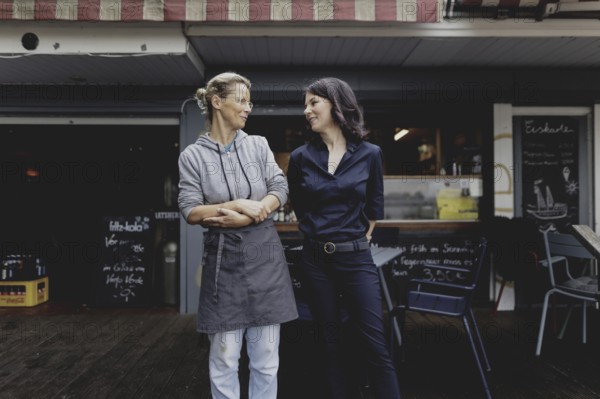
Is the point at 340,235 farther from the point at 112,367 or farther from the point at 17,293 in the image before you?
the point at 17,293

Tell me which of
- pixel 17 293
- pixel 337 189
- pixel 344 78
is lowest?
pixel 17 293

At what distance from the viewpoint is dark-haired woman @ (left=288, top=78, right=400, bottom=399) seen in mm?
2170

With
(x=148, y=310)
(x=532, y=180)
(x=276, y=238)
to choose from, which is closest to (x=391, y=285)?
(x=532, y=180)

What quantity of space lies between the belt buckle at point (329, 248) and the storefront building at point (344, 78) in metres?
2.22

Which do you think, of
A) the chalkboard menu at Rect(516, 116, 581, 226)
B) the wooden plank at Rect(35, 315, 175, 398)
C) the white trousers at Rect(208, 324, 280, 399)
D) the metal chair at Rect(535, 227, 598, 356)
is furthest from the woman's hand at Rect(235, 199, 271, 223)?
the chalkboard menu at Rect(516, 116, 581, 226)

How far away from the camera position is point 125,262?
5.46 m

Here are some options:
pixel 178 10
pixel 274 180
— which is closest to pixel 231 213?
pixel 274 180

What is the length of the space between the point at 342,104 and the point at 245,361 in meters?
2.19

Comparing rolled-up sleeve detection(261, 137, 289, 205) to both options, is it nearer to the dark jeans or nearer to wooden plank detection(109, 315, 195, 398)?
the dark jeans

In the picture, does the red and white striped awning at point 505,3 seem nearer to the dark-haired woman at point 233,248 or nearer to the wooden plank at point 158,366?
the dark-haired woman at point 233,248

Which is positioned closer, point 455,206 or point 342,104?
point 342,104

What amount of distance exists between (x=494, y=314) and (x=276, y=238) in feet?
12.9

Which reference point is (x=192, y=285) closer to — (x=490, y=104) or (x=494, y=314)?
(x=494, y=314)

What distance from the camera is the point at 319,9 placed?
3.78 meters
